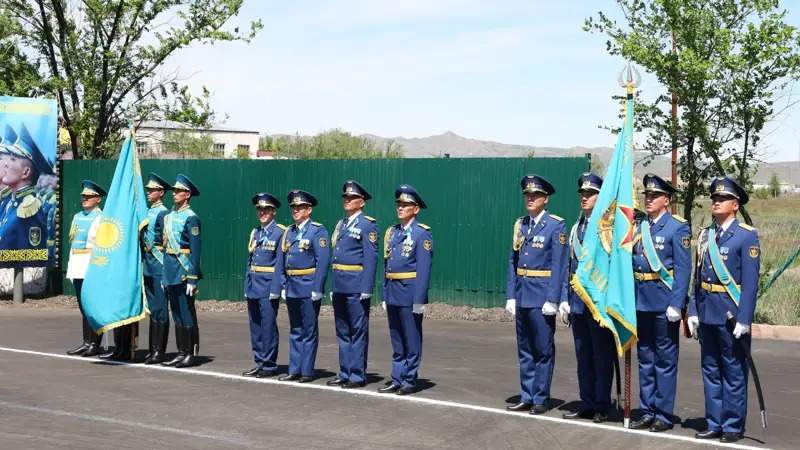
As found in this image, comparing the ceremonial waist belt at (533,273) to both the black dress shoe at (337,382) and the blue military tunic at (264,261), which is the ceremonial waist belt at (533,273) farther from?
the blue military tunic at (264,261)

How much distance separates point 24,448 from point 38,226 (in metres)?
11.1

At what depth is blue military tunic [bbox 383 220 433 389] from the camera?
10352 millimetres

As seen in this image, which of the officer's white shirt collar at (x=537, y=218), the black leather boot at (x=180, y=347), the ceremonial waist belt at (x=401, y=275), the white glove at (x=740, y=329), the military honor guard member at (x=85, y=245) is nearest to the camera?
the white glove at (x=740, y=329)

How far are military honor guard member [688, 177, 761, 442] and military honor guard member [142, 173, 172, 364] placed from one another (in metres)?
6.06

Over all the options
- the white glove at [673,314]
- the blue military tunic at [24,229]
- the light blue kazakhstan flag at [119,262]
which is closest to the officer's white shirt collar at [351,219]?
the light blue kazakhstan flag at [119,262]

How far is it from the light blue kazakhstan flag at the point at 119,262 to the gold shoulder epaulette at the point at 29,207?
6.30 metres

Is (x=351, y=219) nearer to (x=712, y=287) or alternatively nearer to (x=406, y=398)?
(x=406, y=398)

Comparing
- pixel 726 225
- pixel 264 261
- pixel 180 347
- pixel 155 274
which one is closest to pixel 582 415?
pixel 726 225

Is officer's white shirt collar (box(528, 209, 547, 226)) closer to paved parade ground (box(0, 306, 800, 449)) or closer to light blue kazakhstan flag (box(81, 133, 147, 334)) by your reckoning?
paved parade ground (box(0, 306, 800, 449))

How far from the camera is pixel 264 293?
11258 mm

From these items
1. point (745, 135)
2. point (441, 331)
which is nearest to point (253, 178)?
point (441, 331)

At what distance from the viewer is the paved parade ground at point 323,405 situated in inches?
332

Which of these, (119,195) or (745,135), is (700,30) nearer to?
(745,135)

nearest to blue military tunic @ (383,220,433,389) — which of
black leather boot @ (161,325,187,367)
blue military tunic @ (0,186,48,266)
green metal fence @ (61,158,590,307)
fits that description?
black leather boot @ (161,325,187,367)
